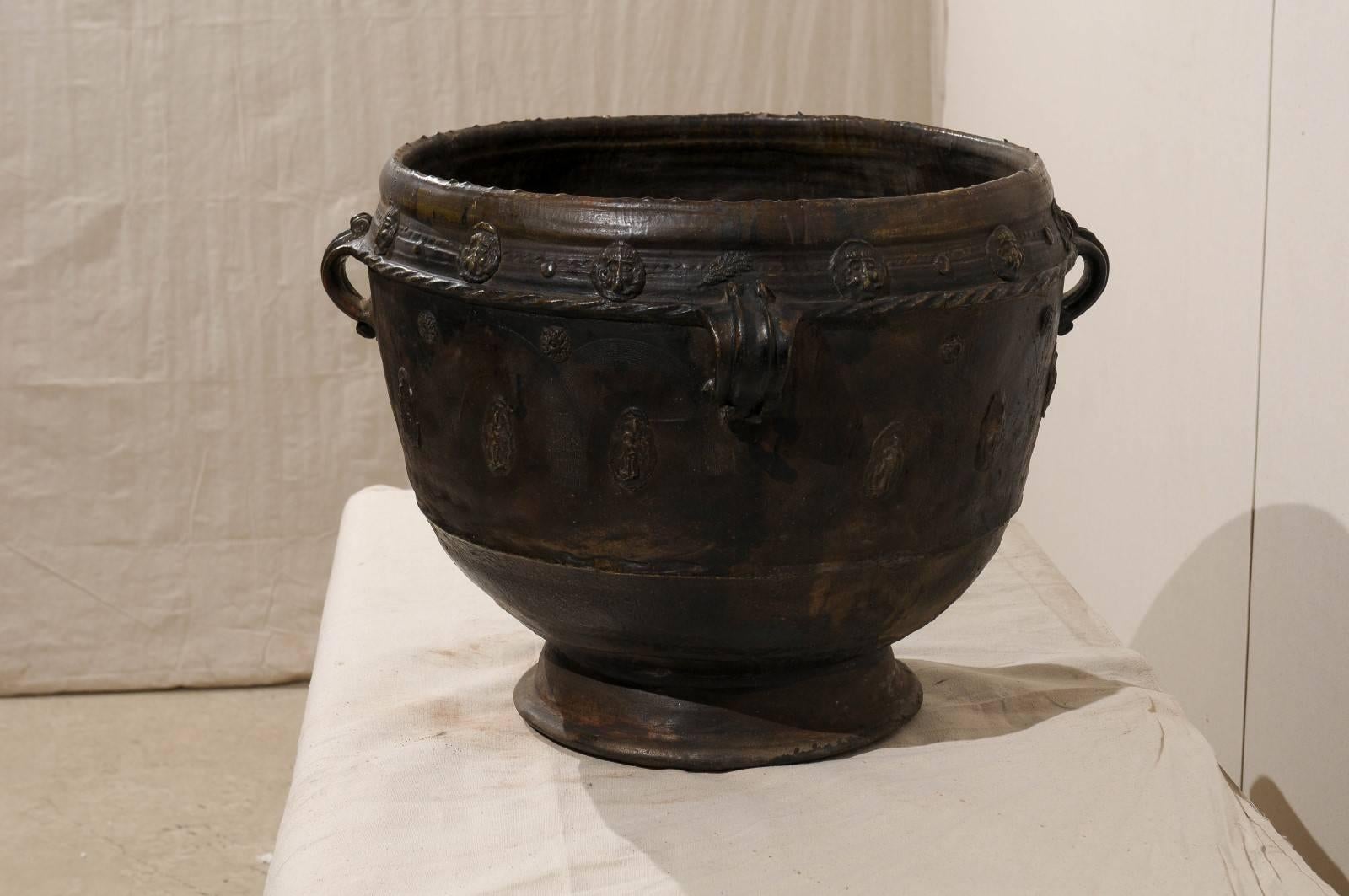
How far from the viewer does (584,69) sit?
2422mm

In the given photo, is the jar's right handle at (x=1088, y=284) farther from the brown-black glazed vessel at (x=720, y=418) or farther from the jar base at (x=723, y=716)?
the jar base at (x=723, y=716)

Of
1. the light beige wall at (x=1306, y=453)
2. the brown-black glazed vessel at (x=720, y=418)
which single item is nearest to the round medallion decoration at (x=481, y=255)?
the brown-black glazed vessel at (x=720, y=418)

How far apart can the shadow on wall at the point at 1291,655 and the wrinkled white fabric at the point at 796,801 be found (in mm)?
137

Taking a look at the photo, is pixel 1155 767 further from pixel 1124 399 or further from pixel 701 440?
pixel 1124 399

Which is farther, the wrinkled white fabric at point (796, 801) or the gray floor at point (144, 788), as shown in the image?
the gray floor at point (144, 788)

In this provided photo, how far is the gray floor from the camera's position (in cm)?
204

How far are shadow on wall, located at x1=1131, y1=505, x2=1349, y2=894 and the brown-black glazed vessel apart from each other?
0.33m

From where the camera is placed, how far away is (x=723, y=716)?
1308 millimetres

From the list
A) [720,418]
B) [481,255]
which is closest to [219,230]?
[481,255]

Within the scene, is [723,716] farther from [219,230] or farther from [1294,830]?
[219,230]

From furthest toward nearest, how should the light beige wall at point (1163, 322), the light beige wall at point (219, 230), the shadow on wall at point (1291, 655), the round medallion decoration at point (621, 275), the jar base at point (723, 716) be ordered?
the light beige wall at point (219, 230) < the light beige wall at point (1163, 322) < the shadow on wall at point (1291, 655) < the jar base at point (723, 716) < the round medallion decoration at point (621, 275)

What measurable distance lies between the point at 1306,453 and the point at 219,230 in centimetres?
164

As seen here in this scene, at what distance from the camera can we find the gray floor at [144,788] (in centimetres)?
204

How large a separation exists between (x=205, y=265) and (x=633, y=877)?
5.19 ft
